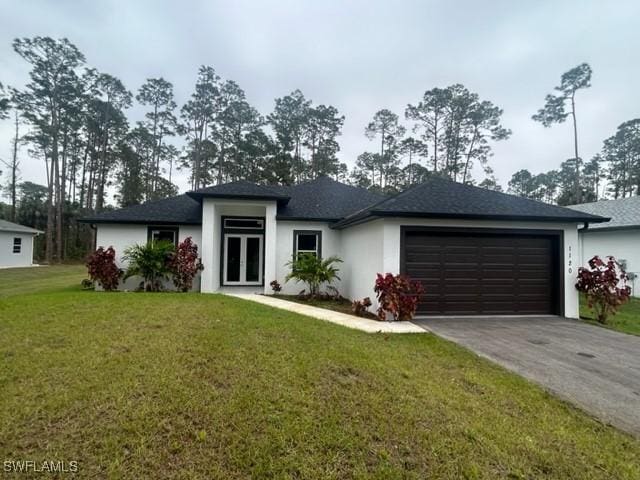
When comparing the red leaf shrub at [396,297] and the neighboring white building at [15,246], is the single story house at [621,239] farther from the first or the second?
the neighboring white building at [15,246]

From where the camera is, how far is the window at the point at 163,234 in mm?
11305

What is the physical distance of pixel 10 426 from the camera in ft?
8.64

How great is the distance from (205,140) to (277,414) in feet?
91.7

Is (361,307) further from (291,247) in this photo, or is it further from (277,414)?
(277,414)

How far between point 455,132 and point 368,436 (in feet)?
93.7

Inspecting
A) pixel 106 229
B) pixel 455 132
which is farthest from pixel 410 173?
pixel 106 229

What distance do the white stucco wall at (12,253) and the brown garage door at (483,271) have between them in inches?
1090

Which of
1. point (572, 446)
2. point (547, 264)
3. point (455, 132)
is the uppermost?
point (455, 132)

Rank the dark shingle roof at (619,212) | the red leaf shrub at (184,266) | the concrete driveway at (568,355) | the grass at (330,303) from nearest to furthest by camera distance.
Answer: the concrete driveway at (568,355), the grass at (330,303), the red leaf shrub at (184,266), the dark shingle roof at (619,212)

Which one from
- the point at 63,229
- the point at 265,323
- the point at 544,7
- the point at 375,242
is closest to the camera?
the point at 265,323

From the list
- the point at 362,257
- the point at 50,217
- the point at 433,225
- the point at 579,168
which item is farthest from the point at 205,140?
the point at 579,168

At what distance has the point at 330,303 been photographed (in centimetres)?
981

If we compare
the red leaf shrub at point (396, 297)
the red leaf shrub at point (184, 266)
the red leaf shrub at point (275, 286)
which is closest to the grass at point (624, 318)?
the red leaf shrub at point (396, 297)

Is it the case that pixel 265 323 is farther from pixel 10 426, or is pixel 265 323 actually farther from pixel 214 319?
pixel 10 426
